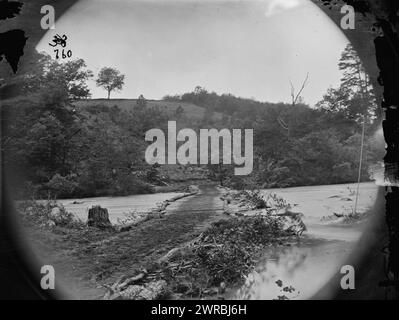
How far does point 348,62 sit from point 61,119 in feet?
8.83

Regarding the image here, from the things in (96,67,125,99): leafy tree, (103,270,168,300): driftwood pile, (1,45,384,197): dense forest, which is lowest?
(103,270,168,300): driftwood pile

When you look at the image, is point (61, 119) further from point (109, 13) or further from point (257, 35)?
point (257, 35)

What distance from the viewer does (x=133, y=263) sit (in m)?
3.40

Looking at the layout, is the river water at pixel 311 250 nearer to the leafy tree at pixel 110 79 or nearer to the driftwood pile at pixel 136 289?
the driftwood pile at pixel 136 289

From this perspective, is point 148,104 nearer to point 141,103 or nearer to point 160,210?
point 141,103

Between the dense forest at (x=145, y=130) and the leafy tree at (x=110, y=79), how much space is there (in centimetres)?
4

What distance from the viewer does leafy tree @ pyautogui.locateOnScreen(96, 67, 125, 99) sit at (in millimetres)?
3566

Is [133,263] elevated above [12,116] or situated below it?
below

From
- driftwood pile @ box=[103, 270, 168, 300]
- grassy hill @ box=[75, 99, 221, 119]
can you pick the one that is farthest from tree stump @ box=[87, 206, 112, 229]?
grassy hill @ box=[75, 99, 221, 119]

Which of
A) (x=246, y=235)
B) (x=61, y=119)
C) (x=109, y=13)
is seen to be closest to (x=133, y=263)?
(x=246, y=235)

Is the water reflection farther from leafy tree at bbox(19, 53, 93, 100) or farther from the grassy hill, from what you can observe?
leafy tree at bbox(19, 53, 93, 100)

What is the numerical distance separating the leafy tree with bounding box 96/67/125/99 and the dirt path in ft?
4.02

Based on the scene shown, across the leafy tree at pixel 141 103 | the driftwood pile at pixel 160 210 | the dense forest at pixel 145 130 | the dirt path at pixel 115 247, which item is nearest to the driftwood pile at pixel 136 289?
the dirt path at pixel 115 247

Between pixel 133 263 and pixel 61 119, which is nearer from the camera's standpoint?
pixel 133 263
